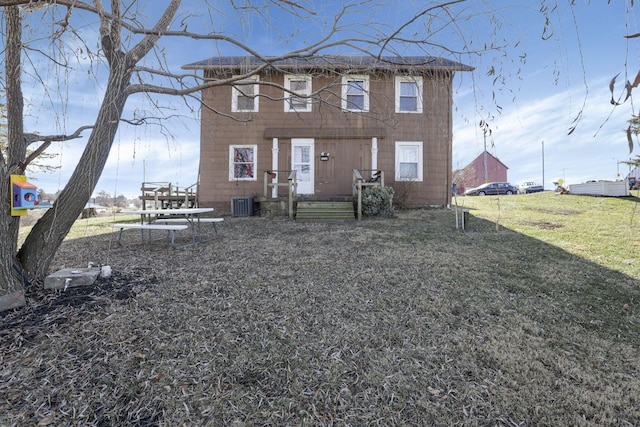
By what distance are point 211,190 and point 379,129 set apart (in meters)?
6.50

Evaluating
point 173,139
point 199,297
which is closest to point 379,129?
point 173,139

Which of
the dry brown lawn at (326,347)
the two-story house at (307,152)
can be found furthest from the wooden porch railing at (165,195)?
the dry brown lawn at (326,347)

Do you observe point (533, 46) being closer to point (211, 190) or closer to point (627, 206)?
point (211, 190)

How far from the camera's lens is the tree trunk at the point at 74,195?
118 inches

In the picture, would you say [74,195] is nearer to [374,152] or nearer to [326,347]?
[326,347]

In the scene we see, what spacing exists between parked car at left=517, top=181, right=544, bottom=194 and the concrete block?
33.4 m

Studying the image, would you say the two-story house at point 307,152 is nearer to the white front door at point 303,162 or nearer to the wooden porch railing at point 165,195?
the white front door at point 303,162

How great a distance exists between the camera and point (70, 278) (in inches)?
123

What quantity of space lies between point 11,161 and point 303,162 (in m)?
8.32

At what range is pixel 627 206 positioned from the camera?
1080 cm

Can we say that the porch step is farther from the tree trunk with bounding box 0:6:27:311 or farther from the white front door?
the tree trunk with bounding box 0:6:27:311

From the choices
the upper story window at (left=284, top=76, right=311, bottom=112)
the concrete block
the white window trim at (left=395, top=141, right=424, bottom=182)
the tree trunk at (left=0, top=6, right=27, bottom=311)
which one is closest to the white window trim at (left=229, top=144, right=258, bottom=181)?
the upper story window at (left=284, top=76, right=311, bottom=112)

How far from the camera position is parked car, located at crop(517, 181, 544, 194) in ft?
90.2

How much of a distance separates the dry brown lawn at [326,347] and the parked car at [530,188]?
2861cm
